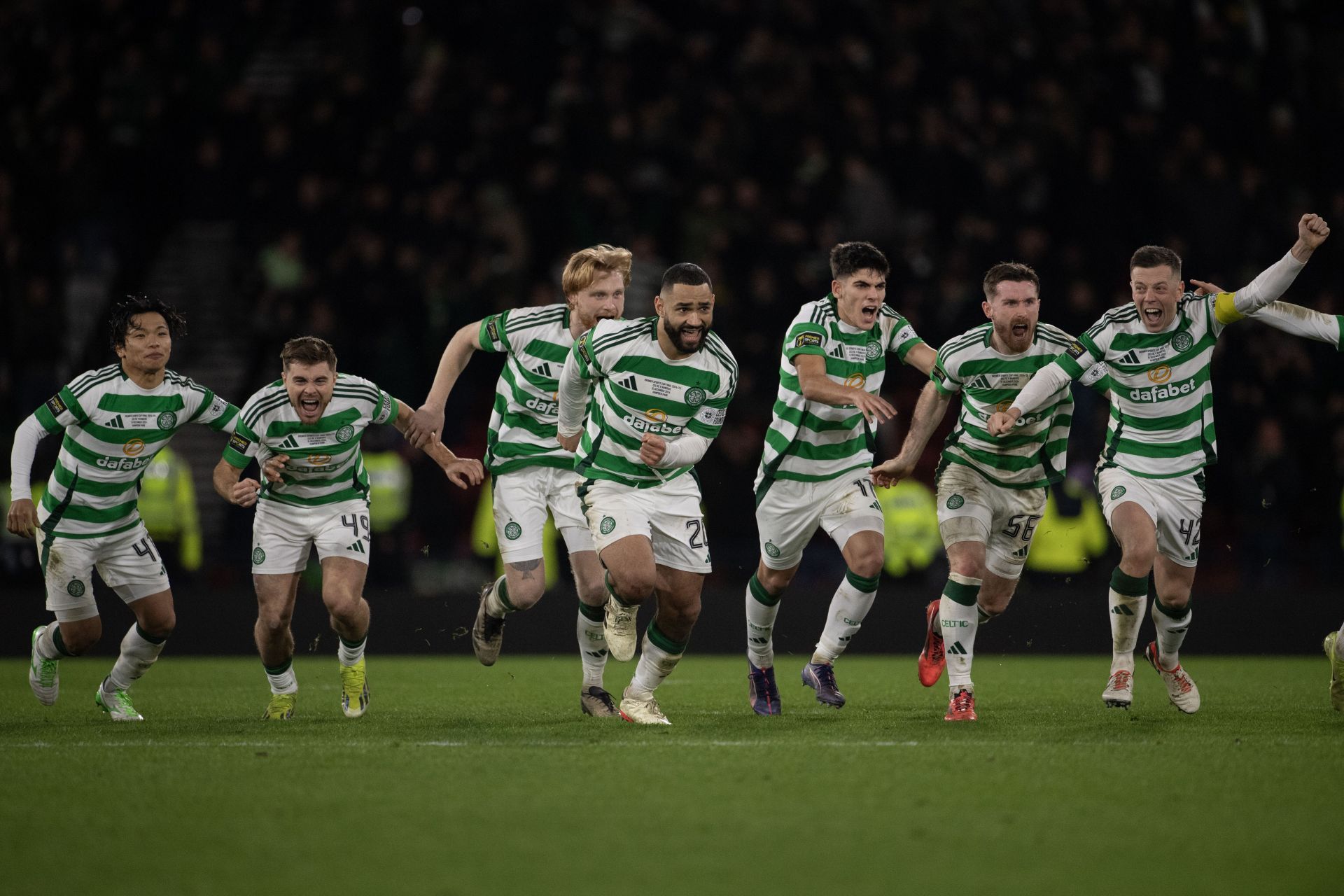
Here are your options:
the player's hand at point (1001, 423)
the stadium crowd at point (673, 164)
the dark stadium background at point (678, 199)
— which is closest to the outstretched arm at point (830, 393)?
the player's hand at point (1001, 423)

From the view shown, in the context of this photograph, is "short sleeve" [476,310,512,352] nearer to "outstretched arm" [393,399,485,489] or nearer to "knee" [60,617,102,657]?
"outstretched arm" [393,399,485,489]

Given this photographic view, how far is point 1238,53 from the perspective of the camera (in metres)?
16.4

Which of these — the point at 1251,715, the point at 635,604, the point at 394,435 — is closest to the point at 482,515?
the point at 394,435

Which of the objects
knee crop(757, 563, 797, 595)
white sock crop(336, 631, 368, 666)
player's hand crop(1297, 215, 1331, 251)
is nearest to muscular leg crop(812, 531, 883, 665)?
knee crop(757, 563, 797, 595)

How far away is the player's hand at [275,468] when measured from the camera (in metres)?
7.62

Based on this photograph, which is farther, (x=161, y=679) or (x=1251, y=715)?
(x=161, y=679)

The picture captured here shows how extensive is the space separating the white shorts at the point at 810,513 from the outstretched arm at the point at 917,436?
0.10 meters

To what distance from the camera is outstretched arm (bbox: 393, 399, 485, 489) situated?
784 cm

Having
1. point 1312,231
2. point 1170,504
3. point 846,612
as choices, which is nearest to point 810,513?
point 846,612

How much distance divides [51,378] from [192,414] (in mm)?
6742

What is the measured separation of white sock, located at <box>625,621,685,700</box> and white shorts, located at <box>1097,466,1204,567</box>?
2.30 meters

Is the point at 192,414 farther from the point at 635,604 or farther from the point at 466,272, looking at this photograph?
the point at 466,272

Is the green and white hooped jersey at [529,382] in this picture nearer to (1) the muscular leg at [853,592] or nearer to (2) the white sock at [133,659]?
(1) the muscular leg at [853,592]

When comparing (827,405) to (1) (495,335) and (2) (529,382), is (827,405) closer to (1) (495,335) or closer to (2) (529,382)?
(2) (529,382)
